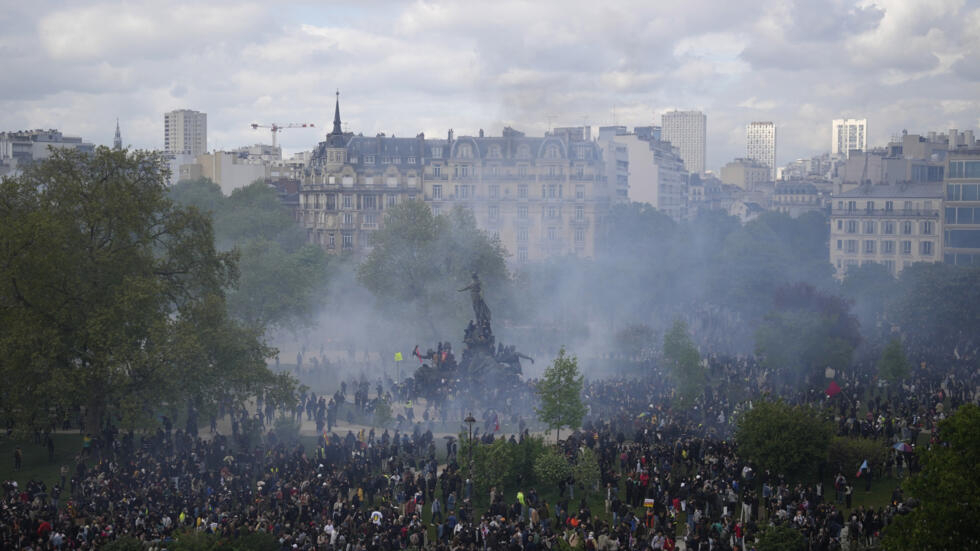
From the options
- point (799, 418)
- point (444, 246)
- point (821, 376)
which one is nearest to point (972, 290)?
point (821, 376)

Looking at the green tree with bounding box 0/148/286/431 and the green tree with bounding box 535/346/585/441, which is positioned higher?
the green tree with bounding box 0/148/286/431

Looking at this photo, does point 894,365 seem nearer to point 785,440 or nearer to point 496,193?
point 785,440

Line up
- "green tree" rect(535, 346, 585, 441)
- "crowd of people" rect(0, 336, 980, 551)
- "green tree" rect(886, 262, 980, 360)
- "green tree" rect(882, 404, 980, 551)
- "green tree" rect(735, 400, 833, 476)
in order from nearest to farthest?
"green tree" rect(882, 404, 980, 551) → "crowd of people" rect(0, 336, 980, 551) → "green tree" rect(735, 400, 833, 476) → "green tree" rect(535, 346, 585, 441) → "green tree" rect(886, 262, 980, 360)

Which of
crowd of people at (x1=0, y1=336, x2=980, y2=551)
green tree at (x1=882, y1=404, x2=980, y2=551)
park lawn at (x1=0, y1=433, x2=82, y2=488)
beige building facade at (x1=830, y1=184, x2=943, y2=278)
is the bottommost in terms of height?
park lawn at (x1=0, y1=433, x2=82, y2=488)

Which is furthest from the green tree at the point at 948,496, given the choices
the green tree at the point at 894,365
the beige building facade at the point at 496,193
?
the beige building facade at the point at 496,193

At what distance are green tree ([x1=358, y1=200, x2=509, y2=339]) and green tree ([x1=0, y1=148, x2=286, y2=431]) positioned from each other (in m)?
27.0

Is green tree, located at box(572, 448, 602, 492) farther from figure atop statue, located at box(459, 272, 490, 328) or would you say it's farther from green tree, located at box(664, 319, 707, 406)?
figure atop statue, located at box(459, 272, 490, 328)

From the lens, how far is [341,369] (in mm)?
68500

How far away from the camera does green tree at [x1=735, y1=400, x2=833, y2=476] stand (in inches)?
1383

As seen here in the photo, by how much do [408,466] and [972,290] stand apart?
→ 49.7 meters

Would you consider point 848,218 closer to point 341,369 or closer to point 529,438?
point 341,369

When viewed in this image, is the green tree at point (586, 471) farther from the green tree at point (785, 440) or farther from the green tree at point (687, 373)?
the green tree at point (687, 373)

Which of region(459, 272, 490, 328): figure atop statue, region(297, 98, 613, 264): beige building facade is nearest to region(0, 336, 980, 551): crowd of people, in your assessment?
region(459, 272, 490, 328): figure atop statue

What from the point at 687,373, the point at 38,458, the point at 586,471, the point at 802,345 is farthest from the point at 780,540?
the point at 802,345
